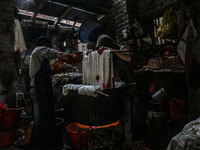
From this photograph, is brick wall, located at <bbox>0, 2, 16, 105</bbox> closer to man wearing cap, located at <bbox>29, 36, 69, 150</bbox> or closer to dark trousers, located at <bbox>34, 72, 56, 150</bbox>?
man wearing cap, located at <bbox>29, 36, 69, 150</bbox>

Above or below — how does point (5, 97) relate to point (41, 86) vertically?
below

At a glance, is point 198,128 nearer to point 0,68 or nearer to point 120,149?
point 120,149

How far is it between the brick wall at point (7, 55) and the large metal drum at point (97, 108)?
3767 millimetres

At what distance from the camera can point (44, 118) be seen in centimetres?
382

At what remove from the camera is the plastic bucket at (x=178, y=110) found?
331 centimetres

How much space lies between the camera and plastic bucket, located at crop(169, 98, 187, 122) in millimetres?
3311

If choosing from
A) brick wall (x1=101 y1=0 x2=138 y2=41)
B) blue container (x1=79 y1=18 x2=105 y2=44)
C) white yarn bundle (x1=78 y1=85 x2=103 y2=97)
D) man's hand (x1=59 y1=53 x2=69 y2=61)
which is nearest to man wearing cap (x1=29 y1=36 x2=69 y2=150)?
man's hand (x1=59 y1=53 x2=69 y2=61)

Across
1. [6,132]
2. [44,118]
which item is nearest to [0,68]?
[6,132]

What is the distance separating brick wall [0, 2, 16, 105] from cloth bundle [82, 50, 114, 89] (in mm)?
3704

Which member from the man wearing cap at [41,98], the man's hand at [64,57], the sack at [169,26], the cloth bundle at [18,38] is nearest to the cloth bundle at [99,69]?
the man's hand at [64,57]

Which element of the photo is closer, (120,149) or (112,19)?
(120,149)

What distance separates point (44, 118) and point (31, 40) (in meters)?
6.08

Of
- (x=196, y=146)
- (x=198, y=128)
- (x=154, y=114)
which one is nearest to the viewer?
(x=196, y=146)

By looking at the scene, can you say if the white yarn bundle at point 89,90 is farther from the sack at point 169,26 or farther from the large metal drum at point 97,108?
the sack at point 169,26
